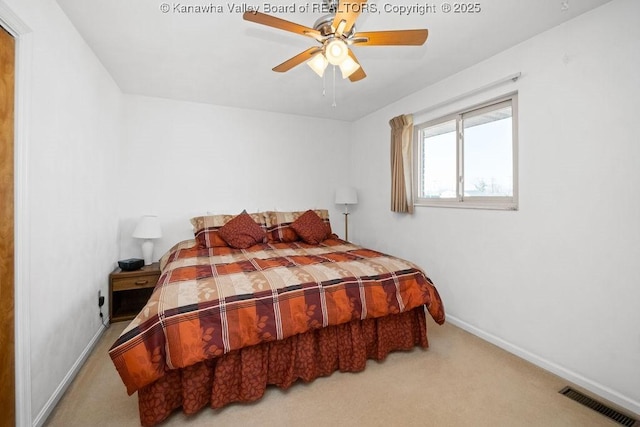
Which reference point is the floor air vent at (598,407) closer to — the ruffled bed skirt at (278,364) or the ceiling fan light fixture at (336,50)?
the ruffled bed skirt at (278,364)

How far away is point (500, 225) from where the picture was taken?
242 centimetres

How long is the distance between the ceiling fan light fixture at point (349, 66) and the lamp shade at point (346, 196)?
2.25 metres

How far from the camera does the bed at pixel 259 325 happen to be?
1509 millimetres

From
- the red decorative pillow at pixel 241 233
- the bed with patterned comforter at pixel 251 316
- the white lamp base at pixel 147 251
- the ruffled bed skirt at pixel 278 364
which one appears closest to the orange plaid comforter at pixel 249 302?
the bed with patterned comforter at pixel 251 316

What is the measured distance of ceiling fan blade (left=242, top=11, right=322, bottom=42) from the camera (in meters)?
1.41

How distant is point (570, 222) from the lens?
1.98 metres

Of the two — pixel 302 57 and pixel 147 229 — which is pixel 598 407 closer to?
pixel 302 57

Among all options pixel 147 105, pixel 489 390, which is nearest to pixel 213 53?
pixel 147 105

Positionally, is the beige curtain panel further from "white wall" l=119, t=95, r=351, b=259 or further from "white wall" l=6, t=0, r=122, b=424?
"white wall" l=6, t=0, r=122, b=424

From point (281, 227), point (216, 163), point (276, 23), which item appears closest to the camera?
point (276, 23)

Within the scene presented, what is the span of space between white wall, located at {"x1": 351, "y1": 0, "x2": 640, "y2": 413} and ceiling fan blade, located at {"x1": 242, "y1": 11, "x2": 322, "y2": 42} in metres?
1.72

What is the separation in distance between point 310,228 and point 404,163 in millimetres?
1307

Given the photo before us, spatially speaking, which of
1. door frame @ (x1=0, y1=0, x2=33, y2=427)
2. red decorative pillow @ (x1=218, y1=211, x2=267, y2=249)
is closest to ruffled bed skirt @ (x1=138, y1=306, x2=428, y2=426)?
door frame @ (x1=0, y1=0, x2=33, y2=427)

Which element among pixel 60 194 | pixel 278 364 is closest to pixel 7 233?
pixel 60 194
